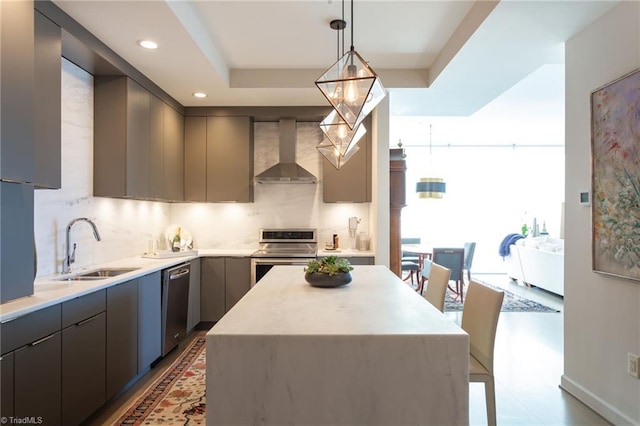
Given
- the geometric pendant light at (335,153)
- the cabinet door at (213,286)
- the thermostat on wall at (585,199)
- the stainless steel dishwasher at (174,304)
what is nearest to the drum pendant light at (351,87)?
the geometric pendant light at (335,153)

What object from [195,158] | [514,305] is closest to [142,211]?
[195,158]

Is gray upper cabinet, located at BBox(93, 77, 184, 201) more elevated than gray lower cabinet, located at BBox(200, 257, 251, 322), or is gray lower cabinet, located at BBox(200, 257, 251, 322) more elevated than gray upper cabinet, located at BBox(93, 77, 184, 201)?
gray upper cabinet, located at BBox(93, 77, 184, 201)

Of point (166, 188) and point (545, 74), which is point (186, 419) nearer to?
point (166, 188)

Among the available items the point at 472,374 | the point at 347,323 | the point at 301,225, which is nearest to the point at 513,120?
the point at 301,225

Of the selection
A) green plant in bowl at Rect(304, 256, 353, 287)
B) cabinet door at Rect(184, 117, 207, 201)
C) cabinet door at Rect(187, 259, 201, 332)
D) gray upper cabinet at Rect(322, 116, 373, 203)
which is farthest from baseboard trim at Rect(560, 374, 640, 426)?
cabinet door at Rect(184, 117, 207, 201)

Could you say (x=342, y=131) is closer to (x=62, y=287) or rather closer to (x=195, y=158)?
(x=62, y=287)

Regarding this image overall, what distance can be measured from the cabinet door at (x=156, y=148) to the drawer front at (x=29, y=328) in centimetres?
192

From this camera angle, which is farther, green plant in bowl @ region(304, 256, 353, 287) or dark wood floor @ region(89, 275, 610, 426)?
dark wood floor @ region(89, 275, 610, 426)

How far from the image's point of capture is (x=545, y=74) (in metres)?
4.29

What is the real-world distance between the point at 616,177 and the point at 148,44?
11.0 ft

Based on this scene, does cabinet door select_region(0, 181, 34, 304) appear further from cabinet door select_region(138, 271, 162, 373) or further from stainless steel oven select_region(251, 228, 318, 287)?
stainless steel oven select_region(251, 228, 318, 287)

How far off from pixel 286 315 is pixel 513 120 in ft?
20.7

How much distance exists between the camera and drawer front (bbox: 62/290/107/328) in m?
2.07

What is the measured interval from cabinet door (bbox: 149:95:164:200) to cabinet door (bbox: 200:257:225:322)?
927 millimetres
